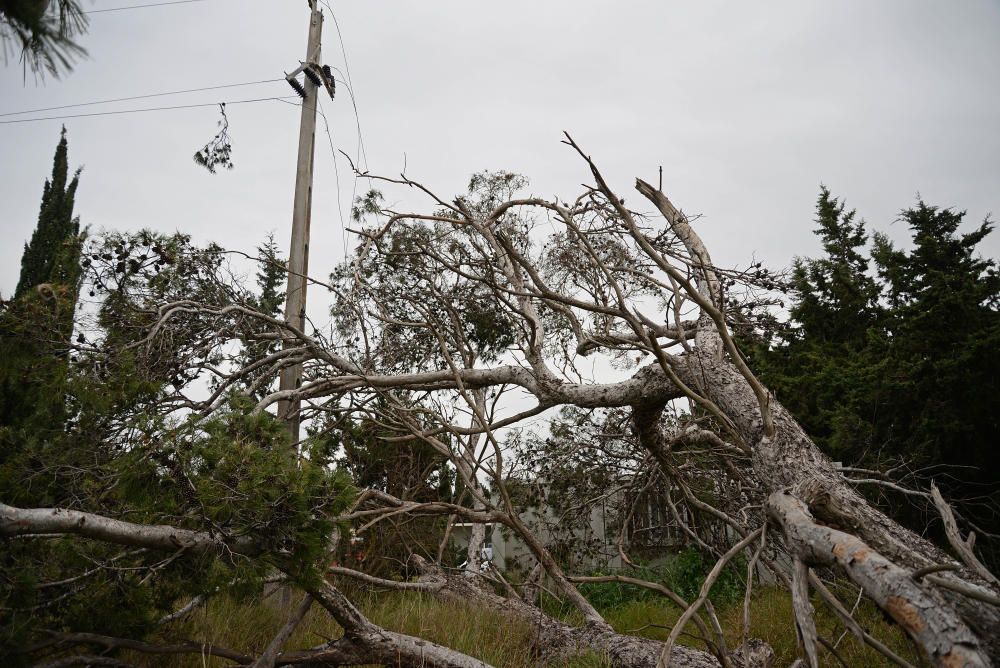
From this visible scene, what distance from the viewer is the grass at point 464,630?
3.76 m

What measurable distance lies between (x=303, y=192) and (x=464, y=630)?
465cm

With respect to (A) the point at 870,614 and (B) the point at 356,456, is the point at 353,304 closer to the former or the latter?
(B) the point at 356,456

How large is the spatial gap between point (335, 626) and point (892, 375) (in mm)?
6409

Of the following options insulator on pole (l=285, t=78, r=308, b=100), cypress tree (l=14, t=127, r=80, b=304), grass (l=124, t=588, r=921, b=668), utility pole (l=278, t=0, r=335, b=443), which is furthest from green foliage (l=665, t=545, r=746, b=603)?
cypress tree (l=14, t=127, r=80, b=304)

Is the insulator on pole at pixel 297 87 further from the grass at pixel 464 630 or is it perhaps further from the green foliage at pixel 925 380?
the green foliage at pixel 925 380

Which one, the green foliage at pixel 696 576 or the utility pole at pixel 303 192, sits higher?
the utility pole at pixel 303 192

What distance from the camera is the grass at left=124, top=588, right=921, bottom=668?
3.76 meters

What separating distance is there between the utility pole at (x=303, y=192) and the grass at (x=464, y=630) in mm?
1777

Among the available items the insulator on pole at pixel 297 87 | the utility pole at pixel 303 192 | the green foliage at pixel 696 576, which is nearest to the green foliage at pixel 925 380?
the green foliage at pixel 696 576

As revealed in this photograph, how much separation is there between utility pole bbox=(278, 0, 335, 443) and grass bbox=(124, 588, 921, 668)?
1777 millimetres

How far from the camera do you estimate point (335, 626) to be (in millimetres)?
4469

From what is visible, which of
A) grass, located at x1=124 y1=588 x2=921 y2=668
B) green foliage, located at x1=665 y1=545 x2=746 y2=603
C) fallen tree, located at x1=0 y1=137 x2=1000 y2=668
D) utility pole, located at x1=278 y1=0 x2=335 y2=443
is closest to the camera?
Result: fallen tree, located at x1=0 y1=137 x2=1000 y2=668

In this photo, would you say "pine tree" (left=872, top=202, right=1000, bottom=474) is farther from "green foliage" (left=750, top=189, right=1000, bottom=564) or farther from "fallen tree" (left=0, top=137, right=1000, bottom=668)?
"fallen tree" (left=0, top=137, right=1000, bottom=668)

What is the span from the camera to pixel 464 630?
4152mm
